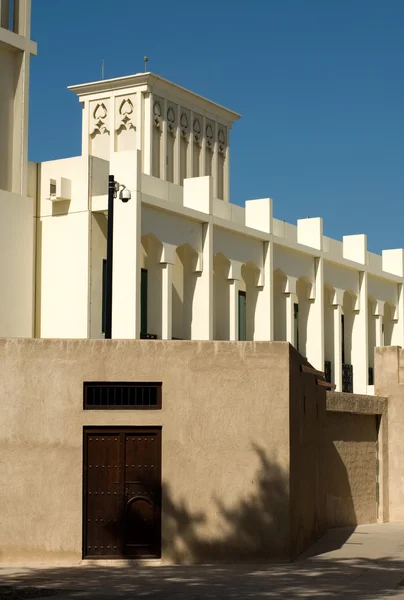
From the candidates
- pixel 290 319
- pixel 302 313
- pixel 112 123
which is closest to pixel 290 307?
pixel 290 319

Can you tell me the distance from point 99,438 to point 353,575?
3880mm

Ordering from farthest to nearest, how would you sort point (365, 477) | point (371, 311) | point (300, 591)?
1. point (371, 311)
2. point (365, 477)
3. point (300, 591)

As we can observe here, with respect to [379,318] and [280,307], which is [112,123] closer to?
[280,307]

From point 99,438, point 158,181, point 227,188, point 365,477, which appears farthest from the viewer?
point 227,188

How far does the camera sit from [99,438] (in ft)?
46.2

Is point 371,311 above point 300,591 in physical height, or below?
above

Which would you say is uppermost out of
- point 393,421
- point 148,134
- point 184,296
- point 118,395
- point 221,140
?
point 221,140

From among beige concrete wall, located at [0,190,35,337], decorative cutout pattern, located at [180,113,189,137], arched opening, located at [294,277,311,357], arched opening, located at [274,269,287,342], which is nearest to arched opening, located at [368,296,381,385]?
arched opening, located at [294,277,311,357]

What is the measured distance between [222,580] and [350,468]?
883 centimetres

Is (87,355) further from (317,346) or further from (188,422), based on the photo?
(317,346)

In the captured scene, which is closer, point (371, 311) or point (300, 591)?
point (300, 591)

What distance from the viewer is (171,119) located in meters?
31.1

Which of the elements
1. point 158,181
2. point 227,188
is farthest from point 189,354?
point 227,188

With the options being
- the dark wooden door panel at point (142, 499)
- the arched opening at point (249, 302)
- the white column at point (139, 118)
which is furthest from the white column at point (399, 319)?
the dark wooden door panel at point (142, 499)
